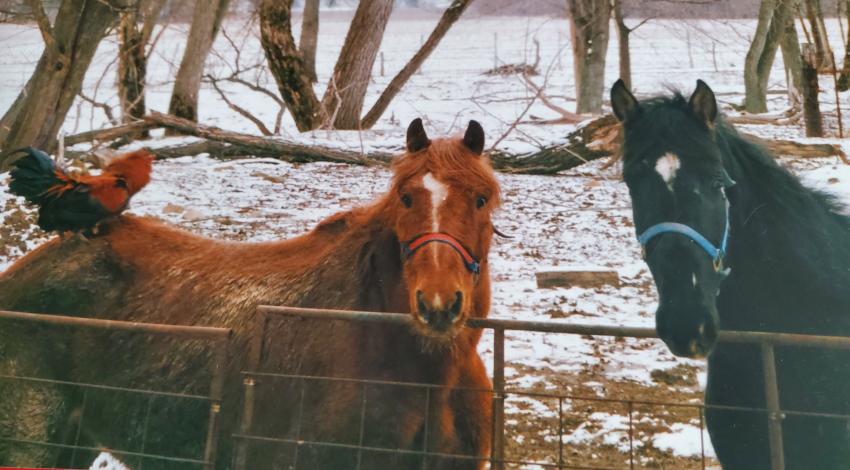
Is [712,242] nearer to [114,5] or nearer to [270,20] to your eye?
[270,20]

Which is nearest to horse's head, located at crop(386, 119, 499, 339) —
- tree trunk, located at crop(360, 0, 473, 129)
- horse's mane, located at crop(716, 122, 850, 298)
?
horse's mane, located at crop(716, 122, 850, 298)

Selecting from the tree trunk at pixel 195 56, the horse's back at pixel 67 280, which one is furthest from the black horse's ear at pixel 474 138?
the tree trunk at pixel 195 56

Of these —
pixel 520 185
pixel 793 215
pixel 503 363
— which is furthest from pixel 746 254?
pixel 520 185

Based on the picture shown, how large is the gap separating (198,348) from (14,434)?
0.79 m

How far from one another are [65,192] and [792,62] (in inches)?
196

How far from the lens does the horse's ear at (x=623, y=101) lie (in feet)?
7.27

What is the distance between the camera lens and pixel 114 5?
15.7 ft

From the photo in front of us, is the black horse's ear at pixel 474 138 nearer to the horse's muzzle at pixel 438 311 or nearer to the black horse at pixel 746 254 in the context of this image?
the black horse at pixel 746 254

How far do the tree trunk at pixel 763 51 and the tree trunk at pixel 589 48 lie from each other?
976 millimetres

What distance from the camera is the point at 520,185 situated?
4.59 m

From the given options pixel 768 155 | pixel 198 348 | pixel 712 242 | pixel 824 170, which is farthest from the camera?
pixel 824 170

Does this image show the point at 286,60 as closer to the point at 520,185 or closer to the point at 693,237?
the point at 520,185

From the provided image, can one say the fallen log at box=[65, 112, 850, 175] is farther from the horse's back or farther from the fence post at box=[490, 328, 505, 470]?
the fence post at box=[490, 328, 505, 470]

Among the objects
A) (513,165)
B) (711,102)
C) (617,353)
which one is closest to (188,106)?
(513,165)
